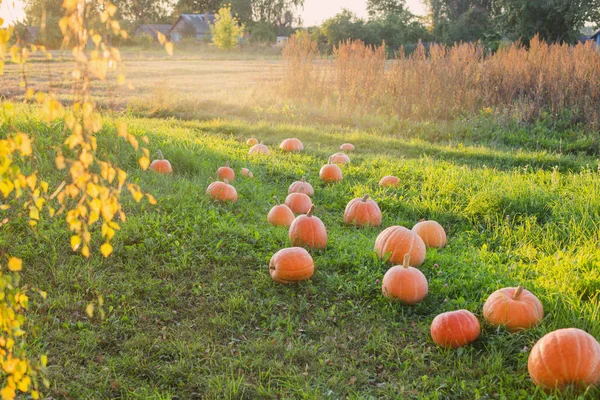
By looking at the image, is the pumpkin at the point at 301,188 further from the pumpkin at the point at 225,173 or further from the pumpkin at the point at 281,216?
the pumpkin at the point at 281,216

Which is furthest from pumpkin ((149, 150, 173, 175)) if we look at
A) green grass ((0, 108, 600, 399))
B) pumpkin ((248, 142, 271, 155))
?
pumpkin ((248, 142, 271, 155))

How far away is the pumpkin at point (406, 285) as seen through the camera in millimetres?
3564

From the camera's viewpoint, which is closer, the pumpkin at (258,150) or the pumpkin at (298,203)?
the pumpkin at (298,203)

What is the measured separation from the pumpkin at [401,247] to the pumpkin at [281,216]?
3.41ft

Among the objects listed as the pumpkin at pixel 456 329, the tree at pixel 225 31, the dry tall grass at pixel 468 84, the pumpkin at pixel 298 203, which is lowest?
the pumpkin at pixel 456 329

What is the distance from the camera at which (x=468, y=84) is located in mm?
11258

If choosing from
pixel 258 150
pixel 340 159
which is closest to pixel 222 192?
pixel 258 150

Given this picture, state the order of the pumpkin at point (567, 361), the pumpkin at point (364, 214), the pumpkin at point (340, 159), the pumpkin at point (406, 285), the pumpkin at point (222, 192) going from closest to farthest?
the pumpkin at point (567, 361)
the pumpkin at point (406, 285)
the pumpkin at point (364, 214)
the pumpkin at point (222, 192)
the pumpkin at point (340, 159)

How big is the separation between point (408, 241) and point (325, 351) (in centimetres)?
128

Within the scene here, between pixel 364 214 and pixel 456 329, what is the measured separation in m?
2.03

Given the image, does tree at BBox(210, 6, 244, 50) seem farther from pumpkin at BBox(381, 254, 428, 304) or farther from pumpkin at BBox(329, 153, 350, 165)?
pumpkin at BBox(381, 254, 428, 304)

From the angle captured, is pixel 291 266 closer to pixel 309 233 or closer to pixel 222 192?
pixel 309 233

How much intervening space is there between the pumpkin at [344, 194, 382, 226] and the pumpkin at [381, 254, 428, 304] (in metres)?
1.41

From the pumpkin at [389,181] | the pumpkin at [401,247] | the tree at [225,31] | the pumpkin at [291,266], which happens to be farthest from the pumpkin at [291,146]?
the tree at [225,31]
